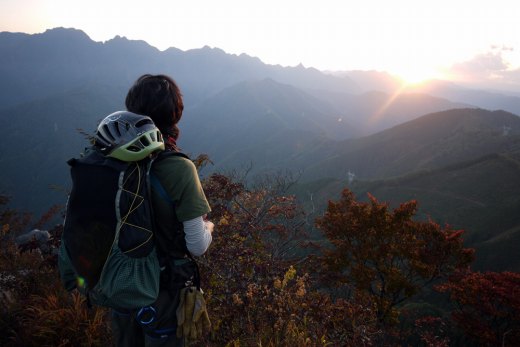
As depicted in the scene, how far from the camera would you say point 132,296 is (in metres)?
1.84

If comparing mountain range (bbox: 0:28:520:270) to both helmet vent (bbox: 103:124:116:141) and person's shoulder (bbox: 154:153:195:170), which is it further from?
person's shoulder (bbox: 154:153:195:170)

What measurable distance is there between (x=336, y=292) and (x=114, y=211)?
12.6 metres

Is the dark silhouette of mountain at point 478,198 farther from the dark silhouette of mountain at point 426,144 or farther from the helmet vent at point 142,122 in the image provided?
the helmet vent at point 142,122

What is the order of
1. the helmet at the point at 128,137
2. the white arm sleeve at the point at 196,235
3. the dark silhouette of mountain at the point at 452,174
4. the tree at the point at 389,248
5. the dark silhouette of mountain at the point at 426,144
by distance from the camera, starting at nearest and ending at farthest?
the helmet at the point at 128,137 < the white arm sleeve at the point at 196,235 < the tree at the point at 389,248 < the dark silhouette of mountain at the point at 452,174 < the dark silhouette of mountain at the point at 426,144

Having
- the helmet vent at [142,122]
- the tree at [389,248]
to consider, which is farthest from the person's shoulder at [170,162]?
the tree at [389,248]

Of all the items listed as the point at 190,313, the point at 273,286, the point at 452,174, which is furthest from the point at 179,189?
the point at 452,174

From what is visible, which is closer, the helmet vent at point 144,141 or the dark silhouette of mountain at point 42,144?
the helmet vent at point 144,141

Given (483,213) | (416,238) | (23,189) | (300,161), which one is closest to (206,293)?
(416,238)

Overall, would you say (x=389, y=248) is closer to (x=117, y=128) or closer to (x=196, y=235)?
(x=196, y=235)

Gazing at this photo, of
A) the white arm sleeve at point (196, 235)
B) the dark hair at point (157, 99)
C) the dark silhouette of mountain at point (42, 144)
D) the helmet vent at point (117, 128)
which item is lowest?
the dark silhouette of mountain at point (42, 144)

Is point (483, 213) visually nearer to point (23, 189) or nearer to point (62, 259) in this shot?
point (62, 259)

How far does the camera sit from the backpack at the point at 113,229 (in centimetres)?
175

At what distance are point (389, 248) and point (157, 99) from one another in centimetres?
1322

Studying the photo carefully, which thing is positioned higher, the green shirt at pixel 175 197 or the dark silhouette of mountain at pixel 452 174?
the green shirt at pixel 175 197
